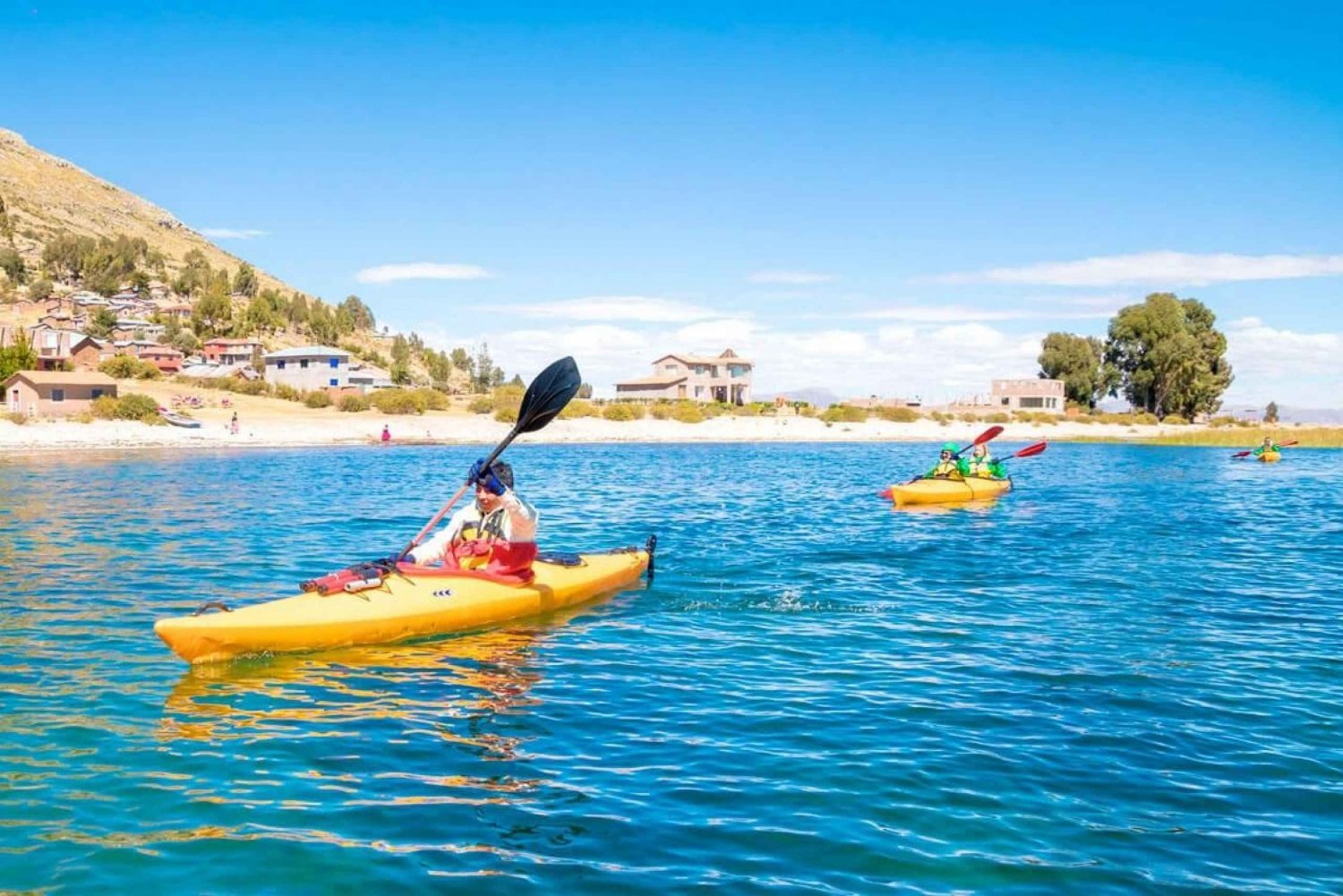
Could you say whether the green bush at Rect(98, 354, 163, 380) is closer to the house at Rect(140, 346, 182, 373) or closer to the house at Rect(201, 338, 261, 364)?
the house at Rect(140, 346, 182, 373)

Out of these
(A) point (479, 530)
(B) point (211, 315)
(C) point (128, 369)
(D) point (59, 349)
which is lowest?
(A) point (479, 530)

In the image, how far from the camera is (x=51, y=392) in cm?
4972

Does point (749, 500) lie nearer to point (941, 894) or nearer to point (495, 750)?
point (495, 750)

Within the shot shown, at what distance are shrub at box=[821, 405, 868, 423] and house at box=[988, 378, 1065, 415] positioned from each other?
1318 cm

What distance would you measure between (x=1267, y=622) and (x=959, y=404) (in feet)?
257

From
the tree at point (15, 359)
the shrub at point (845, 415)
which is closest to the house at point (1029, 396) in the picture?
the shrub at point (845, 415)

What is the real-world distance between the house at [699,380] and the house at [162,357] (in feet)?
117

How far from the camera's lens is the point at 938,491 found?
24375 mm

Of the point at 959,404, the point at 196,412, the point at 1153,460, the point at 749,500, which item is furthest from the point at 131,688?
the point at 959,404

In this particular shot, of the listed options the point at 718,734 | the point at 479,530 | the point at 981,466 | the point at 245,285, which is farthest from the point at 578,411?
the point at 245,285

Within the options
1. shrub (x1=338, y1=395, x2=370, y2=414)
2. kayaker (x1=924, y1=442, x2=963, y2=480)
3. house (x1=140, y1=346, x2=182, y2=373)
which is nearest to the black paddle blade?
kayaker (x1=924, y1=442, x2=963, y2=480)

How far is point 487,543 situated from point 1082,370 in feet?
271

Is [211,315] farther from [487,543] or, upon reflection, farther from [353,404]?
[487,543]

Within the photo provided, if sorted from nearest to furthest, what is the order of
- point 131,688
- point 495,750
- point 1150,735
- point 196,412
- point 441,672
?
1. point 495,750
2. point 1150,735
3. point 131,688
4. point 441,672
5. point 196,412
